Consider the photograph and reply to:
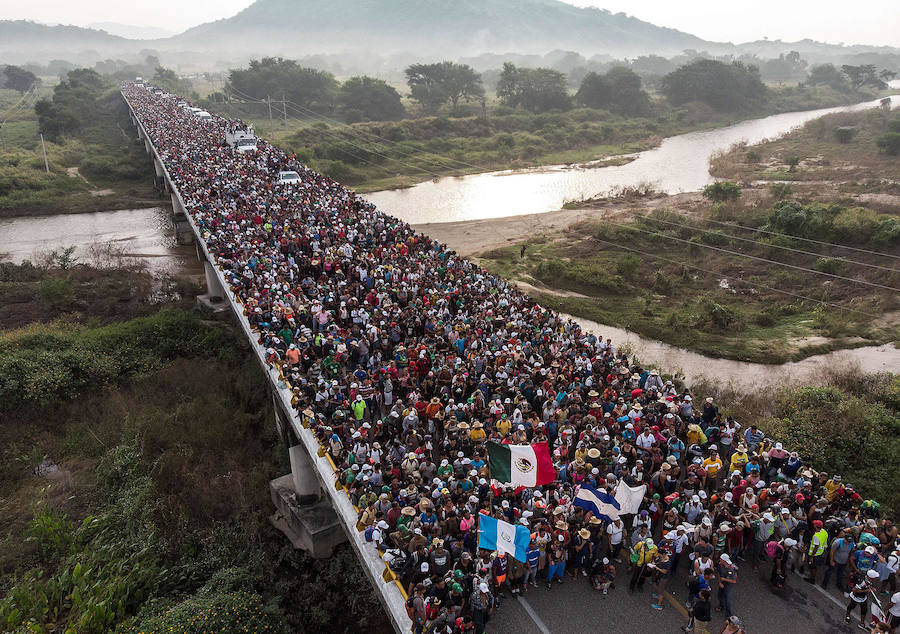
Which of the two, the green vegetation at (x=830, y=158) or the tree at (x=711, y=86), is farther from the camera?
the tree at (x=711, y=86)

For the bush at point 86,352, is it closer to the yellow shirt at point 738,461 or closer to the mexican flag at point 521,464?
the mexican flag at point 521,464

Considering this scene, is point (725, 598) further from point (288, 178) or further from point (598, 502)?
point (288, 178)

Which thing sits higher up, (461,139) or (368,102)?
(368,102)

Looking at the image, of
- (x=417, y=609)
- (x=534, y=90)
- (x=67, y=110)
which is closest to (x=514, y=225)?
Result: (x=417, y=609)

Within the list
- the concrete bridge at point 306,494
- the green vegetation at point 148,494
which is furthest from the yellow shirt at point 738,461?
the green vegetation at point 148,494

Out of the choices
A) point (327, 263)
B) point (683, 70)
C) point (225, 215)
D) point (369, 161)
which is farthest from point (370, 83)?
point (327, 263)

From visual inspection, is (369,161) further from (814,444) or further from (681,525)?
(681,525)
